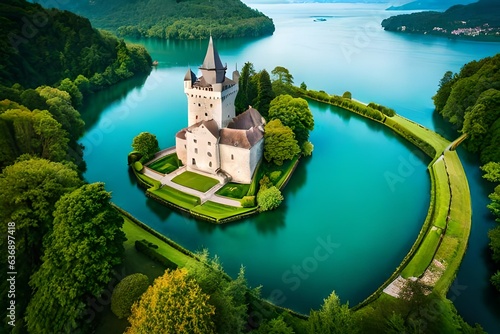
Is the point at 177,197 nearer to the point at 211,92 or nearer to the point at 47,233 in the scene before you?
the point at 211,92

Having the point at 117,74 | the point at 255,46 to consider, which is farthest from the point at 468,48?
the point at 117,74

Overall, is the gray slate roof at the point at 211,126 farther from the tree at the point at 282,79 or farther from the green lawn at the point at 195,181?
the tree at the point at 282,79

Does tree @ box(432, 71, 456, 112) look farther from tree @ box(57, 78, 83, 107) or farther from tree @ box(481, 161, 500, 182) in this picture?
tree @ box(57, 78, 83, 107)

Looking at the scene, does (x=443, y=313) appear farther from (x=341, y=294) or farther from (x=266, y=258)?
(x=266, y=258)

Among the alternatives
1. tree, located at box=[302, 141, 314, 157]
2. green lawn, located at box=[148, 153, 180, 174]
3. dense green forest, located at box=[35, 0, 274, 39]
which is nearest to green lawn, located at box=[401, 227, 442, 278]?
tree, located at box=[302, 141, 314, 157]

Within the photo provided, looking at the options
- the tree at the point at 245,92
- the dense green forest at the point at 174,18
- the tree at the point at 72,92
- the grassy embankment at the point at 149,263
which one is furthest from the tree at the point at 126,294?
the dense green forest at the point at 174,18

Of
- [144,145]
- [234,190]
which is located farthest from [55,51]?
[234,190]
